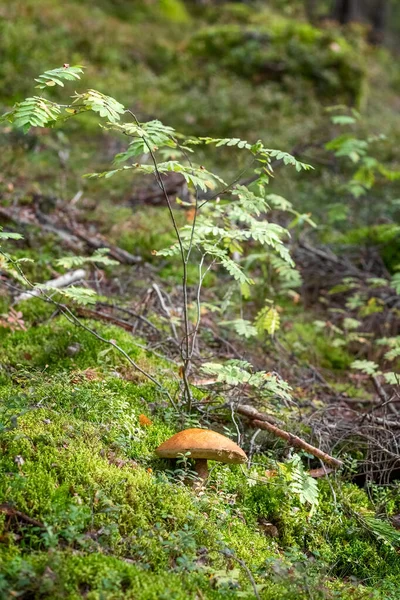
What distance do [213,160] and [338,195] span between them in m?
2.58

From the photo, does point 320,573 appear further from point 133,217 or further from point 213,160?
point 213,160

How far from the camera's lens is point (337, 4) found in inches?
869

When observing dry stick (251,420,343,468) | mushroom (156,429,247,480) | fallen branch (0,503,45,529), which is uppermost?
mushroom (156,429,247,480)

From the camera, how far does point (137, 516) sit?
10.4 feet

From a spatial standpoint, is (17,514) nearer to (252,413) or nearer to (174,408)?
(174,408)

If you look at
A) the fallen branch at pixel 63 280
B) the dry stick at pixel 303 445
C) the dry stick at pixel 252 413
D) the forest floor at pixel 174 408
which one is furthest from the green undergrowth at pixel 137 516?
the fallen branch at pixel 63 280

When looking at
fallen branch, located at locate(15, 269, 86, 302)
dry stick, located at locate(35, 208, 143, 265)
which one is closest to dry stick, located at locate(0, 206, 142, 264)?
dry stick, located at locate(35, 208, 143, 265)

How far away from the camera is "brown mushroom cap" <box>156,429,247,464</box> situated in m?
3.35

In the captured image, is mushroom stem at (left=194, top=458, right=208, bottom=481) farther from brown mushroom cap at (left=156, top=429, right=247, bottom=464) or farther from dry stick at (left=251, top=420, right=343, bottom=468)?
dry stick at (left=251, top=420, right=343, bottom=468)

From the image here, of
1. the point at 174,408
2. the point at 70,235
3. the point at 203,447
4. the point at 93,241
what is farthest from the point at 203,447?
the point at 70,235

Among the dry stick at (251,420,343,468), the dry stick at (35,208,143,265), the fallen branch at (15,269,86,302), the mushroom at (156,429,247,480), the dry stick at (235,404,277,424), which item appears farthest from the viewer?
the dry stick at (35,208,143,265)

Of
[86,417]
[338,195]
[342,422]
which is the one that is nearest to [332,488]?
[342,422]

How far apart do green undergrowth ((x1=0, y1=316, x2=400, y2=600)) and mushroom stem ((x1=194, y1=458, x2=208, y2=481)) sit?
0.10 metres

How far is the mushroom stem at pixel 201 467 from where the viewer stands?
141 inches
